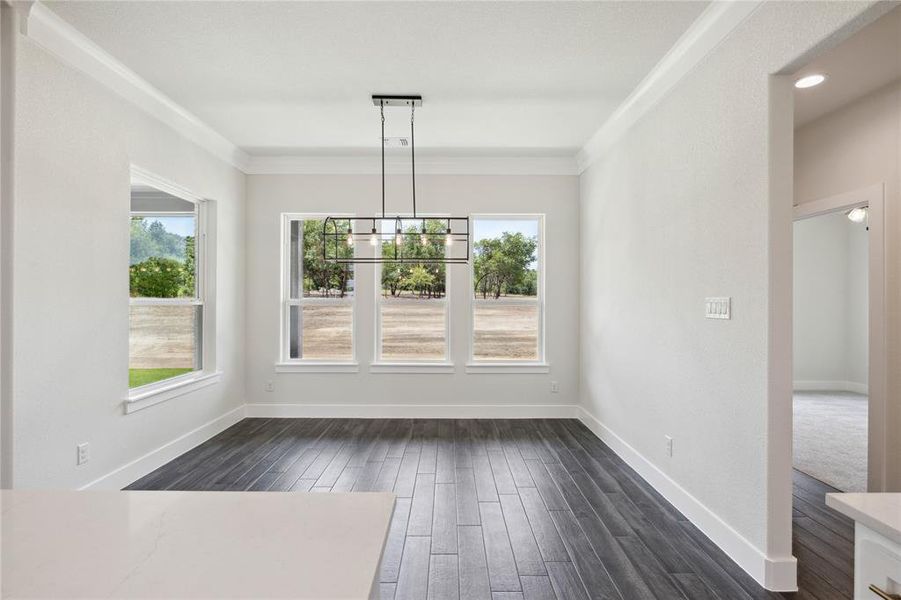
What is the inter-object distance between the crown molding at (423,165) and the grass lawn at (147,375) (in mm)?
2307

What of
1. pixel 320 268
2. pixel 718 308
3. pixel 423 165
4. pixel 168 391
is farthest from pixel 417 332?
pixel 718 308

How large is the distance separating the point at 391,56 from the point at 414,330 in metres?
2.96

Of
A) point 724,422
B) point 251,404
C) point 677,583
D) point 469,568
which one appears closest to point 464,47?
point 724,422

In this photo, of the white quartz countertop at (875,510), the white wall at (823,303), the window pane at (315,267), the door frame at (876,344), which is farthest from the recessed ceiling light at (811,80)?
the white wall at (823,303)

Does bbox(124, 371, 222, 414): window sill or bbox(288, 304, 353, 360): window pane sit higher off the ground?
bbox(288, 304, 353, 360): window pane

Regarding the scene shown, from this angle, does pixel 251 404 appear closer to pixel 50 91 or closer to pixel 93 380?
pixel 93 380

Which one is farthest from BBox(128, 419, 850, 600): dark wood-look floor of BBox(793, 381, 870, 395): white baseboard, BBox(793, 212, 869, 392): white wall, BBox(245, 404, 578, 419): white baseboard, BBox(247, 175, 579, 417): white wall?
BBox(793, 212, 869, 392): white wall

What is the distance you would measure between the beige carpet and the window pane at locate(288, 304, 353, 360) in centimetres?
429

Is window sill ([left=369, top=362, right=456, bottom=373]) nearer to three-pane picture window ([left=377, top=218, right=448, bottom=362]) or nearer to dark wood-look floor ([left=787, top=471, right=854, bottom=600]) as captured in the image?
three-pane picture window ([left=377, top=218, right=448, bottom=362])

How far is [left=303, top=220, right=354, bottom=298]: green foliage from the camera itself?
17.1ft

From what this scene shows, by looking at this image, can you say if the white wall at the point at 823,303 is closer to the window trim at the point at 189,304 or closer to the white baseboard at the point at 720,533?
the white baseboard at the point at 720,533

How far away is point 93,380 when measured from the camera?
295 cm

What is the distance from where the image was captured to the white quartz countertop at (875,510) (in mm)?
862

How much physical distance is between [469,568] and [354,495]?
1.58 m
